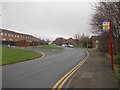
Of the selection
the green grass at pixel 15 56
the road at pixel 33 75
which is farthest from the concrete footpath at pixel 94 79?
the green grass at pixel 15 56

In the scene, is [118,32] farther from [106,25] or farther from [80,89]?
[80,89]

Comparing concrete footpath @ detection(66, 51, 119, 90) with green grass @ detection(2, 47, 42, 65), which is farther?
green grass @ detection(2, 47, 42, 65)

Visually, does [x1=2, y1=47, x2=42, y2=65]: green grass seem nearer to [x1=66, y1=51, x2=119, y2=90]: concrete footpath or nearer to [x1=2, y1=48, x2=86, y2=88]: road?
[x1=2, y1=48, x2=86, y2=88]: road

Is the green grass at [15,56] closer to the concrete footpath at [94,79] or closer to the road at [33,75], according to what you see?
the road at [33,75]

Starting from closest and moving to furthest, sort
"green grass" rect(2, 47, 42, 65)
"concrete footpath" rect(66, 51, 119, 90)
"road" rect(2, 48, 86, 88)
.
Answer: "concrete footpath" rect(66, 51, 119, 90), "road" rect(2, 48, 86, 88), "green grass" rect(2, 47, 42, 65)

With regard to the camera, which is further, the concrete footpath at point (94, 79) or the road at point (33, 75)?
the road at point (33, 75)

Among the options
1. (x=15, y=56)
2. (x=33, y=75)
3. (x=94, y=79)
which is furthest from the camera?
(x=15, y=56)

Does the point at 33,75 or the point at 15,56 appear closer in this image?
the point at 33,75

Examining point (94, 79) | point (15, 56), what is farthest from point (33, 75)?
point (15, 56)

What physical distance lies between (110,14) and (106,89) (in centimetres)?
1282

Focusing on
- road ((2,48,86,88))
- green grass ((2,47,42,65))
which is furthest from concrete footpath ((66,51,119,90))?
green grass ((2,47,42,65))

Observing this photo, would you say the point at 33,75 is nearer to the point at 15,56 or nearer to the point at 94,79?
the point at 94,79

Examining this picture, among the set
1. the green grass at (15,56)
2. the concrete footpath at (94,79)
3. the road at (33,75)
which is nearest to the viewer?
the concrete footpath at (94,79)

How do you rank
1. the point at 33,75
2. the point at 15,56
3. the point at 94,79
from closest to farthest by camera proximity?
the point at 94,79 → the point at 33,75 → the point at 15,56
